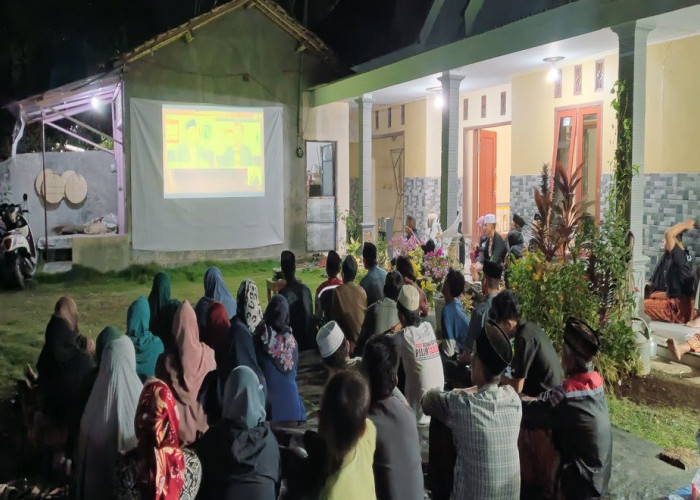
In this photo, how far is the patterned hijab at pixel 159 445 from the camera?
9.10 feet

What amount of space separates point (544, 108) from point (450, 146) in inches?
67.2

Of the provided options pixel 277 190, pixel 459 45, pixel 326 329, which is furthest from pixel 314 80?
pixel 326 329

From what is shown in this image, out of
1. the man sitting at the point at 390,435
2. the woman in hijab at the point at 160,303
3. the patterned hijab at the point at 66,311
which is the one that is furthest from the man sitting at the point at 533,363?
the patterned hijab at the point at 66,311

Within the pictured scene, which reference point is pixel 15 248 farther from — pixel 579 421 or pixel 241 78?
pixel 579 421

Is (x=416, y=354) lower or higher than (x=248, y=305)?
lower

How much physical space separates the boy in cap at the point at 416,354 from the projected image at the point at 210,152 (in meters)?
8.32

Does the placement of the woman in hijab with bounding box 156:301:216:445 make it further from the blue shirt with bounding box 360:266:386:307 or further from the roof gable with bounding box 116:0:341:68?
the roof gable with bounding box 116:0:341:68

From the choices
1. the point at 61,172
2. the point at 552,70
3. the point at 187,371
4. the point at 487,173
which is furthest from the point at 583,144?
the point at 61,172

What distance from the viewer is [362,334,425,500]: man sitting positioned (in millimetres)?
2928

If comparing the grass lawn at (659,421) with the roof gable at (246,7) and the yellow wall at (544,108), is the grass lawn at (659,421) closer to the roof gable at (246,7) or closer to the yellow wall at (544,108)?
the yellow wall at (544,108)

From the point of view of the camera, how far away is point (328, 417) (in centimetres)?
262

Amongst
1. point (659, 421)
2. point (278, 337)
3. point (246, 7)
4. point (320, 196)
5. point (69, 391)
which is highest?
point (246, 7)

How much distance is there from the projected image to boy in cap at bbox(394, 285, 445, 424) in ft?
27.3

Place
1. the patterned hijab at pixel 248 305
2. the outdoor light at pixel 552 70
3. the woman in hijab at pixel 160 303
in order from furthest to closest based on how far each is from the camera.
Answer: the outdoor light at pixel 552 70 → the woman in hijab at pixel 160 303 → the patterned hijab at pixel 248 305
